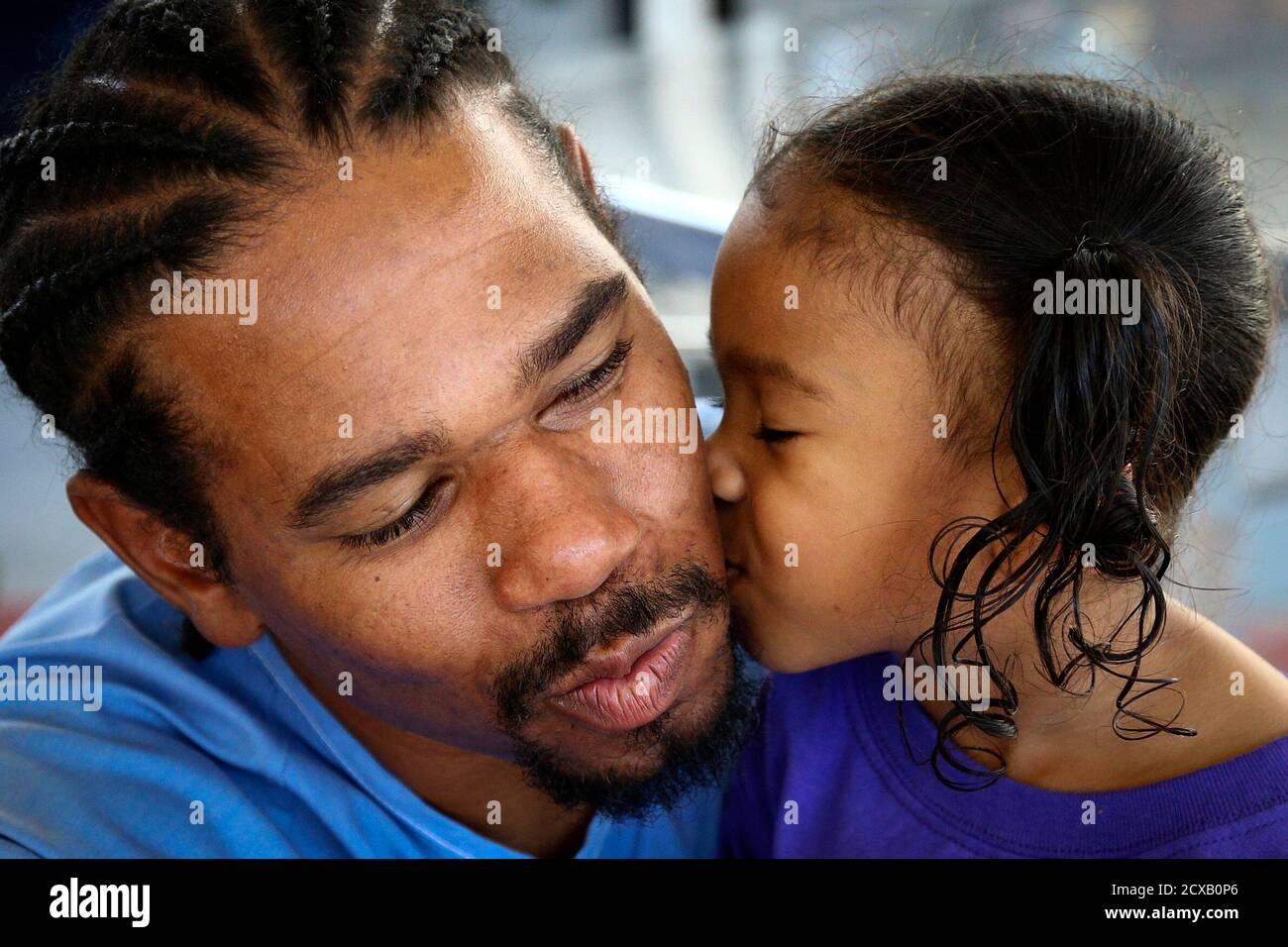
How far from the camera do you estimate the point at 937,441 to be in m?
1.11

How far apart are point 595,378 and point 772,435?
0.61 feet

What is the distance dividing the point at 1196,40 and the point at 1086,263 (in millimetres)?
2560

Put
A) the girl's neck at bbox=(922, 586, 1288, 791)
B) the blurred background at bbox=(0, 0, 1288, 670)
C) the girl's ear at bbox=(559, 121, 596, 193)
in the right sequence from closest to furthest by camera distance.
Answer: the girl's neck at bbox=(922, 586, 1288, 791) < the girl's ear at bbox=(559, 121, 596, 193) < the blurred background at bbox=(0, 0, 1288, 670)

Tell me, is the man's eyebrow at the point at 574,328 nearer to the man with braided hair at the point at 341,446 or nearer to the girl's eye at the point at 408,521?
the man with braided hair at the point at 341,446

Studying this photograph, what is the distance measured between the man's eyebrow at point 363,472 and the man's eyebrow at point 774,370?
31 cm

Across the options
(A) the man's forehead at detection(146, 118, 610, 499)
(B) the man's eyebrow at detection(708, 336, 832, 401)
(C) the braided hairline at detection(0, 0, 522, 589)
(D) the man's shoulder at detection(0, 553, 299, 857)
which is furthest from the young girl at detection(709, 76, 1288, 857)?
(D) the man's shoulder at detection(0, 553, 299, 857)

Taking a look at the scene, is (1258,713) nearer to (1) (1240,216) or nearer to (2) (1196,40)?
(1) (1240,216)

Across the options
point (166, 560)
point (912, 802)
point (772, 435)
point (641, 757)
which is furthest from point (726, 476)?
point (166, 560)

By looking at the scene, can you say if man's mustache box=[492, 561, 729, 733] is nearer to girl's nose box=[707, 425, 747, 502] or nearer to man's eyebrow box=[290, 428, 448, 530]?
girl's nose box=[707, 425, 747, 502]

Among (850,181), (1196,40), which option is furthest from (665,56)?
(850,181)

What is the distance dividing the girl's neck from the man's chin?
272 mm

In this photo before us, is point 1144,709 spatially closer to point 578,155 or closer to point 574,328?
point 574,328

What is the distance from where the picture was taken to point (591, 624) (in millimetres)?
1072

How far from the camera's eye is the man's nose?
1.01 metres
